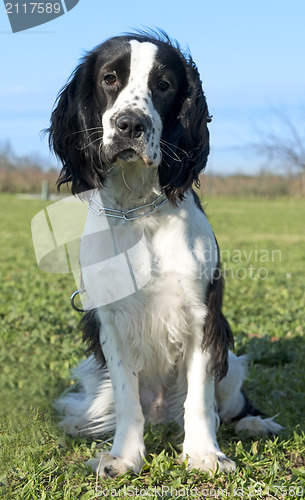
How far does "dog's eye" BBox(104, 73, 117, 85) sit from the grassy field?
99 cm

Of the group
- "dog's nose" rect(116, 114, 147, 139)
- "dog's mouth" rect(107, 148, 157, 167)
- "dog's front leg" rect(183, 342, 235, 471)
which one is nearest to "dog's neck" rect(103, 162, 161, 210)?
"dog's mouth" rect(107, 148, 157, 167)

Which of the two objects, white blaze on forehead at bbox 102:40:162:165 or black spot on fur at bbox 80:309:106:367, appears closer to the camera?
white blaze on forehead at bbox 102:40:162:165

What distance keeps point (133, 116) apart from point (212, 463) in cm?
177

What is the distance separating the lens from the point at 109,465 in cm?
310

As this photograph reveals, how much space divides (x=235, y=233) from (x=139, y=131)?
1228 cm

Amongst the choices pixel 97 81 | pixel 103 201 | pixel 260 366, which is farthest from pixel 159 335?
pixel 260 366

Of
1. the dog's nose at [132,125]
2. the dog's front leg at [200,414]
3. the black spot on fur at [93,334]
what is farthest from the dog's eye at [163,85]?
the dog's front leg at [200,414]

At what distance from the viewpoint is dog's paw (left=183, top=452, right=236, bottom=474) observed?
3.08 metres

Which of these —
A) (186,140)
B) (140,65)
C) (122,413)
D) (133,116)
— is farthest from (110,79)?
(122,413)

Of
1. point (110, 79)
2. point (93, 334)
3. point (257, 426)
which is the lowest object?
point (257, 426)

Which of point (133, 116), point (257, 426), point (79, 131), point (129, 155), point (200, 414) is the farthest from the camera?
point (257, 426)

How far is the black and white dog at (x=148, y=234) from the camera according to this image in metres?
3.09

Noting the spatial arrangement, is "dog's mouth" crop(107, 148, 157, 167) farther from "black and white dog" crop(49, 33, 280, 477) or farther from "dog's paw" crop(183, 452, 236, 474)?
"dog's paw" crop(183, 452, 236, 474)

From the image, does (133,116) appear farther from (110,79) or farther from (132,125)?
(110,79)
